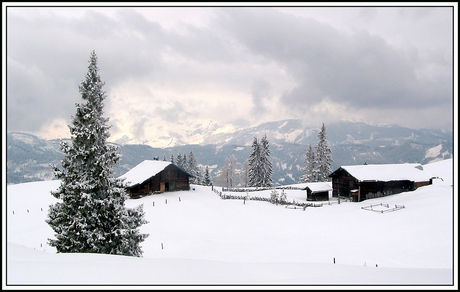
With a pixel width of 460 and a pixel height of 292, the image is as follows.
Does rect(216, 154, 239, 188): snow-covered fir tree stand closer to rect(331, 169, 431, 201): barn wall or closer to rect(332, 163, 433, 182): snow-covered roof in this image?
rect(331, 169, 431, 201): barn wall

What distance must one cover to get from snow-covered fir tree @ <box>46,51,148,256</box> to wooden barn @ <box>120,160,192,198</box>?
26.8 meters

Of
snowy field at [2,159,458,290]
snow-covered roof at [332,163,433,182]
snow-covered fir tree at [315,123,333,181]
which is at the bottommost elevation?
snowy field at [2,159,458,290]

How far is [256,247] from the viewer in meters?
18.4

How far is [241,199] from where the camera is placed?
4150 cm

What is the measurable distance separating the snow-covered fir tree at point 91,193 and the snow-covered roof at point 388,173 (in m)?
39.6

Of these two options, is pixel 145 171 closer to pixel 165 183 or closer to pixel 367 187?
pixel 165 183

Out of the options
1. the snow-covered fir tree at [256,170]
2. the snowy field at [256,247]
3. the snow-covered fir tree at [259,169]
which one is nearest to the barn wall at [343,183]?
the snowy field at [256,247]

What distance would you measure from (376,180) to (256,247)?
32.2m

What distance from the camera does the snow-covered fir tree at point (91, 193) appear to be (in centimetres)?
1234

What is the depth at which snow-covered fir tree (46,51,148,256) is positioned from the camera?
486 inches

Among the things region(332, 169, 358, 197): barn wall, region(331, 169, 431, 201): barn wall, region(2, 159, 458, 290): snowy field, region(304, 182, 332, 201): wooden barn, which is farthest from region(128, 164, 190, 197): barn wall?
region(331, 169, 431, 201): barn wall

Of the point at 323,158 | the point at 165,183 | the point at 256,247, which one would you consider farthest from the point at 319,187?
the point at 256,247

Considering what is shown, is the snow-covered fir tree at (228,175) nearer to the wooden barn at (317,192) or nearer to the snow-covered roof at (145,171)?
the snow-covered roof at (145,171)

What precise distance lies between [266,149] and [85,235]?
5774cm
